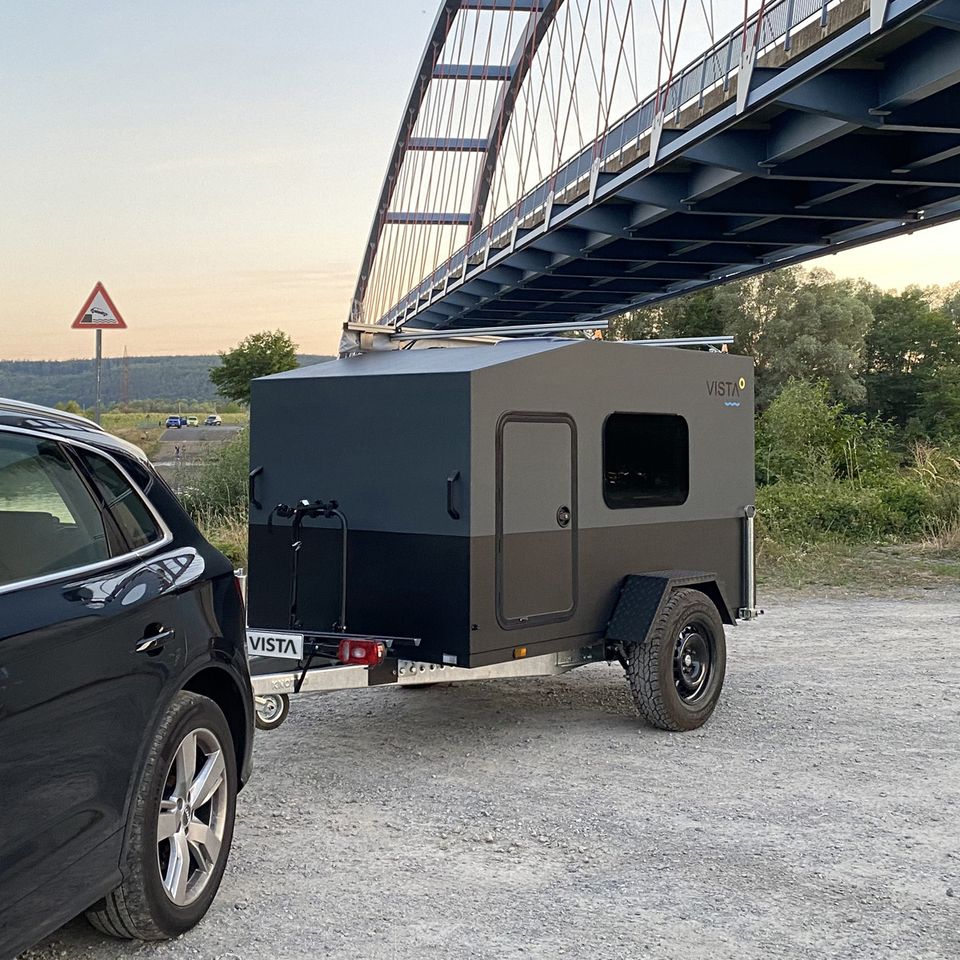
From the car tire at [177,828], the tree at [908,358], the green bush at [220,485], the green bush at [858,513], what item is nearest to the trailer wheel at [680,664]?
the car tire at [177,828]

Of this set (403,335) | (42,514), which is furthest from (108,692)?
(403,335)

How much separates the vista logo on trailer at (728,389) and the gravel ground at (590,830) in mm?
1820

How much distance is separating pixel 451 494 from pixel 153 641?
241 cm

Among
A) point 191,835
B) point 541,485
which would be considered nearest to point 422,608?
point 541,485

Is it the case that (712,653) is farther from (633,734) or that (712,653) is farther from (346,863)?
(346,863)

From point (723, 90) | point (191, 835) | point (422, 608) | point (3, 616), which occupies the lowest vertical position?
point (191, 835)

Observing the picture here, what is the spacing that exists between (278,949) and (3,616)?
148 cm

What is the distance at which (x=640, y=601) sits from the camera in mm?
6504

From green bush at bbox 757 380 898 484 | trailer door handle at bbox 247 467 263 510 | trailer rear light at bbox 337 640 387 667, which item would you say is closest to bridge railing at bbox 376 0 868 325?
green bush at bbox 757 380 898 484

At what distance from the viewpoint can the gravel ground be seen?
12.7 ft

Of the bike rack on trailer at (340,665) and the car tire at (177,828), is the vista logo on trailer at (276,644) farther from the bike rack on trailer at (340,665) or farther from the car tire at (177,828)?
the car tire at (177,828)

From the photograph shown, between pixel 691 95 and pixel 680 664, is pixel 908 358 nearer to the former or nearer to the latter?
pixel 691 95

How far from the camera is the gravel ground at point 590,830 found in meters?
→ 3.87

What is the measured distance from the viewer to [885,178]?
1617 cm
